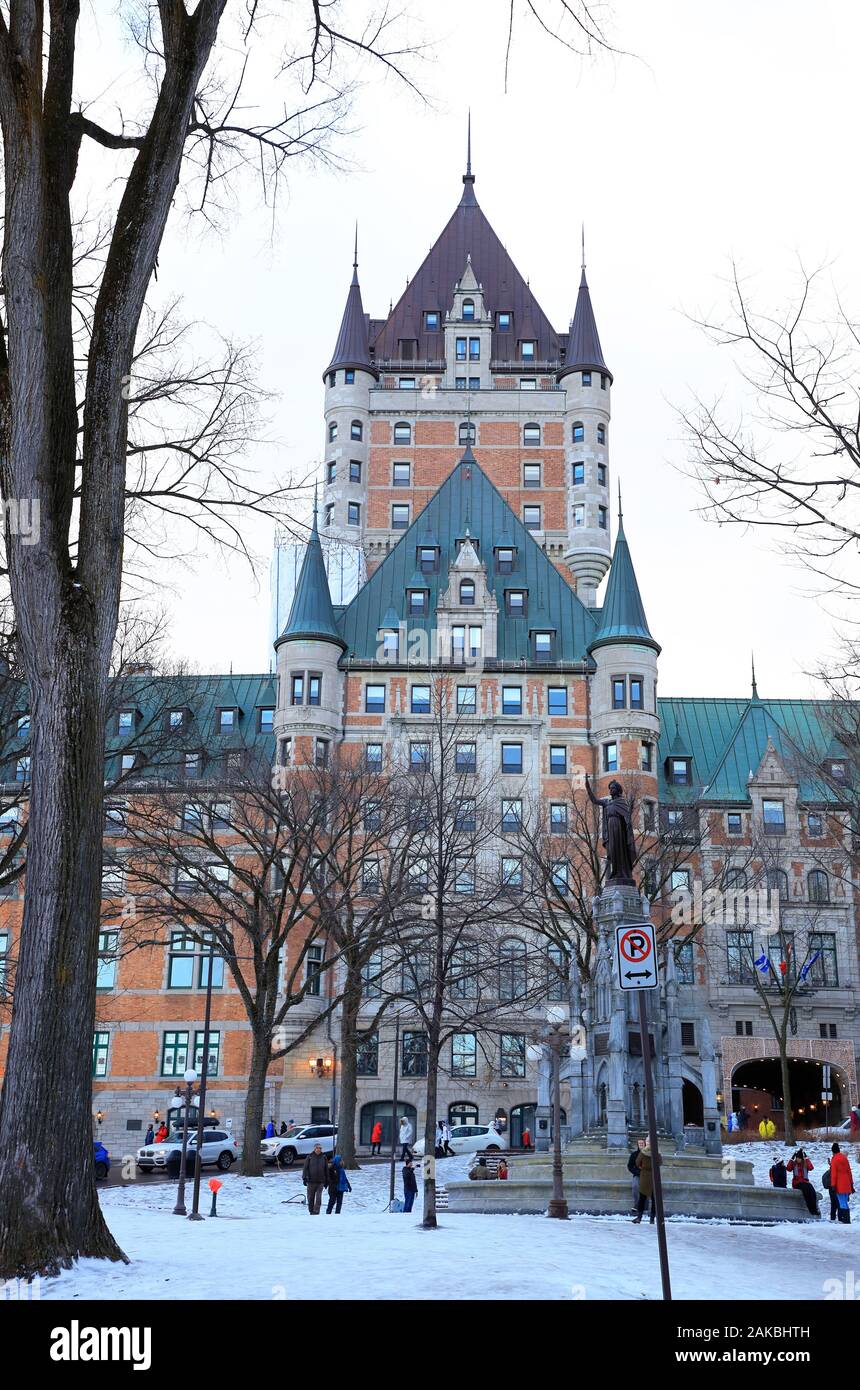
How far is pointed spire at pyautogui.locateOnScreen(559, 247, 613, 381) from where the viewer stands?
76.2 metres

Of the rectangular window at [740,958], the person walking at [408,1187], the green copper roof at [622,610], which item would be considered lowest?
the person walking at [408,1187]

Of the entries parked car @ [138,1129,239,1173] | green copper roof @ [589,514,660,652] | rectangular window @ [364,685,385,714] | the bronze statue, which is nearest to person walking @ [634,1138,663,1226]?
the bronze statue

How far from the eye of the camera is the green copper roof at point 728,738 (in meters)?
62.7

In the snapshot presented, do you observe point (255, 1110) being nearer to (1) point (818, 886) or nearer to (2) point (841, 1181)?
(2) point (841, 1181)

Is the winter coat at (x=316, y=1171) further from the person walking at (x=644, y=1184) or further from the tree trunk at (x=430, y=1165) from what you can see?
the person walking at (x=644, y=1184)

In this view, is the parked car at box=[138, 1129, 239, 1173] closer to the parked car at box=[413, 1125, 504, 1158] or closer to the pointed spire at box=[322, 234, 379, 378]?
the parked car at box=[413, 1125, 504, 1158]

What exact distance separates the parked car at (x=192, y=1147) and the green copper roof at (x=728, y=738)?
2627 centimetres

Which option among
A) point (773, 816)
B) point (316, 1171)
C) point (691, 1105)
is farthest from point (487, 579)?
point (316, 1171)

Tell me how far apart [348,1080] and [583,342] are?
48458 mm

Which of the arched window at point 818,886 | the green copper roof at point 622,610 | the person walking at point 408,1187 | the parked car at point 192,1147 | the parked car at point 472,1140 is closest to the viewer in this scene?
the person walking at point 408,1187

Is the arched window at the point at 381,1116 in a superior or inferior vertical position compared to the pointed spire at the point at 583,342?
inferior

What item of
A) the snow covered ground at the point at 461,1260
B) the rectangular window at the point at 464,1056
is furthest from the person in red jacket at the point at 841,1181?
the rectangular window at the point at 464,1056

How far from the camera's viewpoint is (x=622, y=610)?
199 ft

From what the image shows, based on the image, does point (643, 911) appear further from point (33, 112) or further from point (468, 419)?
point (468, 419)
